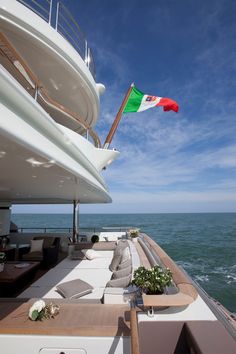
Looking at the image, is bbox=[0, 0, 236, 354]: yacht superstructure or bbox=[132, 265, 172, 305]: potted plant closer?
bbox=[0, 0, 236, 354]: yacht superstructure

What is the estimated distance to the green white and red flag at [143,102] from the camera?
27.9ft

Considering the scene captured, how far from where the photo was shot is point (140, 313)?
122 inches

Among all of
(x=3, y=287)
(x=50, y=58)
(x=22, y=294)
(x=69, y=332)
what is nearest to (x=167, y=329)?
(x=69, y=332)

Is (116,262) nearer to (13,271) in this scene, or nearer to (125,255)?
(125,255)

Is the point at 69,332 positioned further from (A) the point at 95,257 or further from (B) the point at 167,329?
(A) the point at 95,257

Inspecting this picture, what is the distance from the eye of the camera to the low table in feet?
17.9

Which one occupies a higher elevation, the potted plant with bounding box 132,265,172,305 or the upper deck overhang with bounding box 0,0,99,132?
the upper deck overhang with bounding box 0,0,99,132

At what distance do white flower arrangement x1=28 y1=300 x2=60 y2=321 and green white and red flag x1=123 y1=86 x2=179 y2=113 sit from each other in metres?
7.38

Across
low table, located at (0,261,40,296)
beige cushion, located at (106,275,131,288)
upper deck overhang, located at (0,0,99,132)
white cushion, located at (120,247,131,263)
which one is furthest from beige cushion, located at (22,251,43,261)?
upper deck overhang, located at (0,0,99,132)

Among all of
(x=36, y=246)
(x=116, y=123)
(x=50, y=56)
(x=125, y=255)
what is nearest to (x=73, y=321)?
(x=125, y=255)

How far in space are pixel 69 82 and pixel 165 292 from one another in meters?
4.99

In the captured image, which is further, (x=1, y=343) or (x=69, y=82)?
(x=69, y=82)

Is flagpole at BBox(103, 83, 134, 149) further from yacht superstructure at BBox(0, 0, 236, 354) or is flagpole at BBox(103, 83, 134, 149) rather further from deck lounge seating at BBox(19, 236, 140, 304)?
deck lounge seating at BBox(19, 236, 140, 304)

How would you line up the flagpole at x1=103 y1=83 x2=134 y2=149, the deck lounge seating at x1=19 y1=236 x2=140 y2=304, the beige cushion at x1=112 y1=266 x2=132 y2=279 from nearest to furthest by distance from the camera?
the deck lounge seating at x1=19 y1=236 x2=140 y2=304
the beige cushion at x1=112 y1=266 x2=132 y2=279
the flagpole at x1=103 y1=83 x2=134 y2=149
